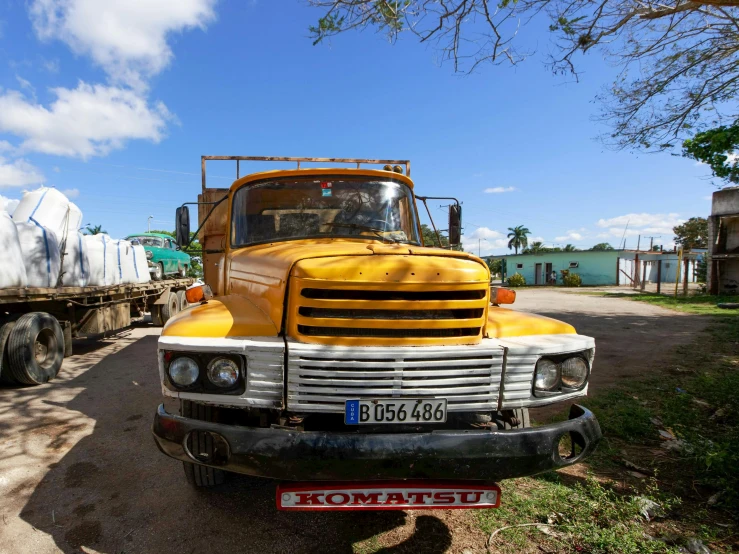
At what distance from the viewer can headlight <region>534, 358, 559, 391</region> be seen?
2477mm

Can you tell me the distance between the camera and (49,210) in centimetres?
637

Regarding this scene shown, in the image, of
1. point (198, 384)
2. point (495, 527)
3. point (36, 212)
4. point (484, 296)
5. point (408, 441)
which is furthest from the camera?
point (36, 212)

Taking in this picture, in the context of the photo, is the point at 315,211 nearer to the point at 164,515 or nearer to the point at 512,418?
the point at 512,418

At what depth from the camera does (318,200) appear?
3688 millimetres

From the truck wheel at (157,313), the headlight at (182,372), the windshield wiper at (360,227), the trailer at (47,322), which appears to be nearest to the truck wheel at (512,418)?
the windshield wiper at (360,227)

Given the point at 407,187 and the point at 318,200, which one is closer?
the point at 318,200

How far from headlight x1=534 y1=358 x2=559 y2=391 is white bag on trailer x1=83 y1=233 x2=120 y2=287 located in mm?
7191

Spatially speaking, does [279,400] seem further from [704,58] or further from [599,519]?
[704,58]

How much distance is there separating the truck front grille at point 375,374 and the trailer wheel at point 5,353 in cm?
516

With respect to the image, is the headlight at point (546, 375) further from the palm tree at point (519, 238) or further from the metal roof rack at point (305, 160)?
the palm tree at point (519, 238)

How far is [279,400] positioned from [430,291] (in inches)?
37.9

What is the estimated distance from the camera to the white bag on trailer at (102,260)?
23.8 feet

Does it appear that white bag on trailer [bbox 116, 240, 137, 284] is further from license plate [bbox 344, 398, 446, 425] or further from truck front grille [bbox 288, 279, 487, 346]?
license plate [bbox 344, 398, 446, 425]

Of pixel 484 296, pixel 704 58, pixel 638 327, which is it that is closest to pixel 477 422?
pixel 484 296
